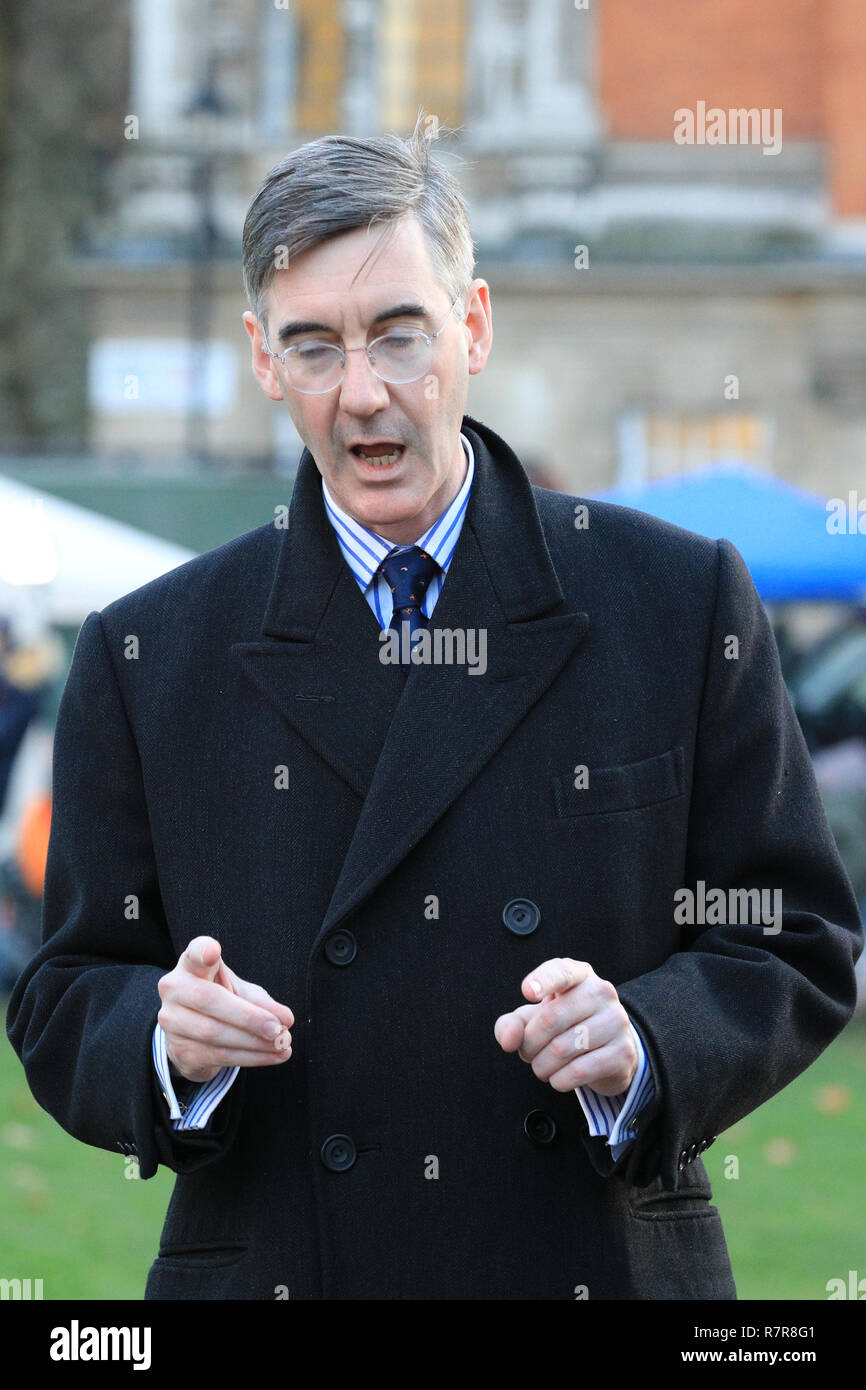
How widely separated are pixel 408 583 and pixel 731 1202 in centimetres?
519

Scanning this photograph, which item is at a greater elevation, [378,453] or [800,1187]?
[378,453]

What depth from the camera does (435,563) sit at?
2.69m

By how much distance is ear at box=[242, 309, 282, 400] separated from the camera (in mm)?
2639

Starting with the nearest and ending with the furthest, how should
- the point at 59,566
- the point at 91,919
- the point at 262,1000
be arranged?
the point at 262,1000
the point at 91,919
the point at 59,566

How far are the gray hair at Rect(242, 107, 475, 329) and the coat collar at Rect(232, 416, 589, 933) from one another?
0.85 feet

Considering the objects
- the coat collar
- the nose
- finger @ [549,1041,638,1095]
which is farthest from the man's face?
finger @ [549,1041,638,1095]

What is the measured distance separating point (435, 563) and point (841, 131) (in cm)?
2126

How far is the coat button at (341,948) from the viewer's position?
2.48 meters

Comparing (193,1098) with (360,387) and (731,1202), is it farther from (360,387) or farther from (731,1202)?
(731,1202)

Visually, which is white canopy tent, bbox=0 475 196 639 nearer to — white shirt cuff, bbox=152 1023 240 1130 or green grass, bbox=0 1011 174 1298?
green grass, bbox=0 1011 174 1298

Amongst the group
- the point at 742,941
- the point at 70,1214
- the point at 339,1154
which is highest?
the point at 70,1214

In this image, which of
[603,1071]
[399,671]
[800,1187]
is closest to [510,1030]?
[603,1071]

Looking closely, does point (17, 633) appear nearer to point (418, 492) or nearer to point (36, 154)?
point (418, 492)

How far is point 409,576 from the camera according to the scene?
2.70m
